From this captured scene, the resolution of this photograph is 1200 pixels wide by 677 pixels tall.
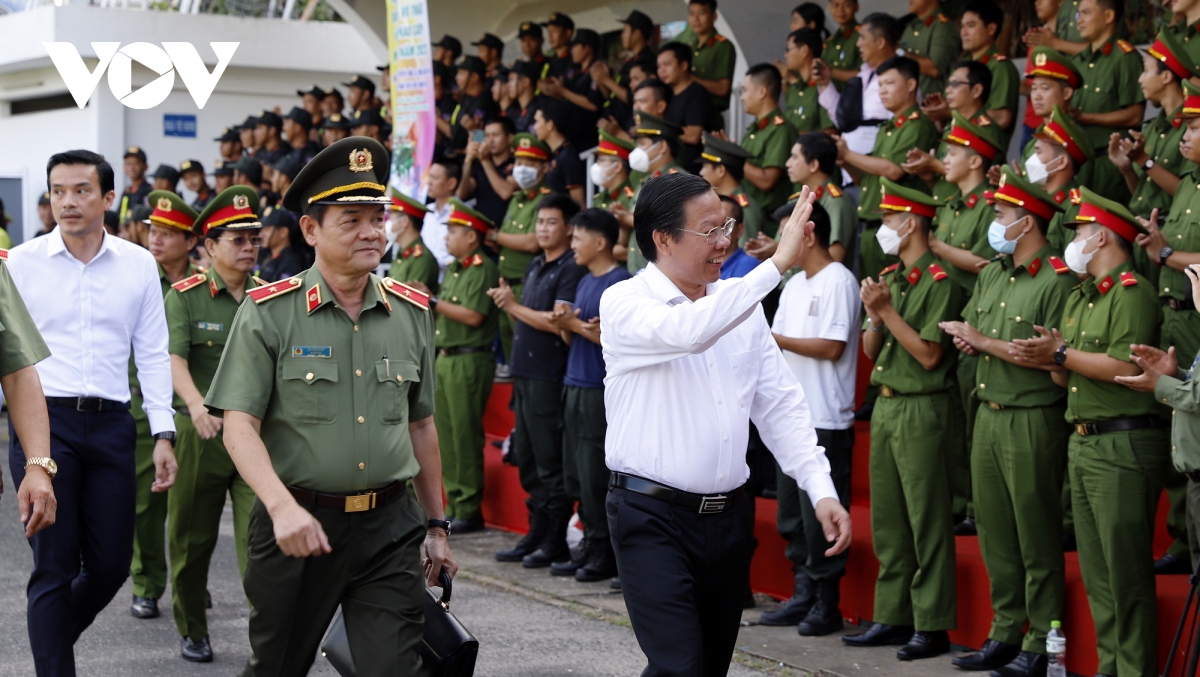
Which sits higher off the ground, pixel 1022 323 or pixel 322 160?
→ pixel 322 160

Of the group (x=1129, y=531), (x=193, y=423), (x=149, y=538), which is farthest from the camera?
(x=149, y=538)

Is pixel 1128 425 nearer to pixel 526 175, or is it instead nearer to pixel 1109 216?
pixel 1109 216

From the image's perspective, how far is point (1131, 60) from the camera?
7480 mm

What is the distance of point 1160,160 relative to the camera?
21.9 ft

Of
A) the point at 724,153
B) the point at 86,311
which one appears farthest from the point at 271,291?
the point at 724,153

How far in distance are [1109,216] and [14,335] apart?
4156mm

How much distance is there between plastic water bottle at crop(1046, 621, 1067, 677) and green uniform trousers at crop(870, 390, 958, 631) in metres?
0.54

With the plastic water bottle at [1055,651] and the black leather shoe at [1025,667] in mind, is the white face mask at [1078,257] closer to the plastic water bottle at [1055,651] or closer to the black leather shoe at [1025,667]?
the plastic water bottle at [1055,651]

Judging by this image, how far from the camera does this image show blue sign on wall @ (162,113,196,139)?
21047 mm

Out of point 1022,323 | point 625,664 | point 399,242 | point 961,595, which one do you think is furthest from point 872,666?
point 399,242

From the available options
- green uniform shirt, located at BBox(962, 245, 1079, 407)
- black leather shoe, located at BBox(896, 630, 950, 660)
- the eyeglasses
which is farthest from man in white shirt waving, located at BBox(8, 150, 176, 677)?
green uniform shirt, located at BBox(962, 245, 1079, 407)

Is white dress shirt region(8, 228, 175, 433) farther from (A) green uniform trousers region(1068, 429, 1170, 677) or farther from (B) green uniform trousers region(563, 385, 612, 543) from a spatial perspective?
(A) green uniform trousers region(1068, 429, 1170, 677)

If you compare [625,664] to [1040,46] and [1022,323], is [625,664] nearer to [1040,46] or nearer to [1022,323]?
[1022,323]

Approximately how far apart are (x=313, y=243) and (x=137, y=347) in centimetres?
188
